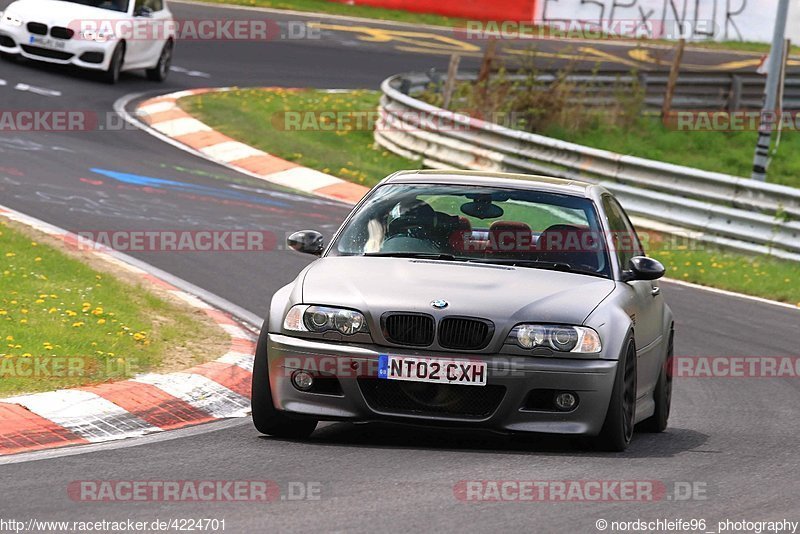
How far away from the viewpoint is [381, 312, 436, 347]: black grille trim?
24.3 feet

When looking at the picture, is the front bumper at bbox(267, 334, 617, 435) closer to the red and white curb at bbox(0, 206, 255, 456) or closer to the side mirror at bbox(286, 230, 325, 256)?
the red and white curb at bbox(0, 206, 255, 456)

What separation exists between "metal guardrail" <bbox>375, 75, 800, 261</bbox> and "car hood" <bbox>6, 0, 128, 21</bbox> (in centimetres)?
466

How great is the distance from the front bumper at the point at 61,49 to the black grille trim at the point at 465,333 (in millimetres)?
17399

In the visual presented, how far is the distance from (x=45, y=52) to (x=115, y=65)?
107 centimetres

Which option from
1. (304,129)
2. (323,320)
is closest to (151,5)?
(304,129)

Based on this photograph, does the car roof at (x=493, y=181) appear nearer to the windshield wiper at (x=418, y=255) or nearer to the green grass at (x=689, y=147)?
the windshield wiper at (x=418, y=255)

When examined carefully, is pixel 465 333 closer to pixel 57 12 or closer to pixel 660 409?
pixel 660 409

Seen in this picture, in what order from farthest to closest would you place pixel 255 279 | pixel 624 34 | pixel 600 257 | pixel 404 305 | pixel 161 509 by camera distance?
pixel 624 34 < pixel 255 279 < pixel 600 257 < pixel 404 305 < pixel 161 509

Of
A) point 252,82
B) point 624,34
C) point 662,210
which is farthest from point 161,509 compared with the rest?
point 624,34

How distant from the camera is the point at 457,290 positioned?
7566mm

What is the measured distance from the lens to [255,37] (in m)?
32.6

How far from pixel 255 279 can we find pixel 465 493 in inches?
287

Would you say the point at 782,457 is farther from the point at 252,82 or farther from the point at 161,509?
the point at 252,82

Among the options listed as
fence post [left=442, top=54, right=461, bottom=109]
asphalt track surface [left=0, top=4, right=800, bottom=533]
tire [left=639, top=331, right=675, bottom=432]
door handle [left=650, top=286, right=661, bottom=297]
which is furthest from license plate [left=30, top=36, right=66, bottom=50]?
tire [left=639, top=331, right=675, bottom=432]
